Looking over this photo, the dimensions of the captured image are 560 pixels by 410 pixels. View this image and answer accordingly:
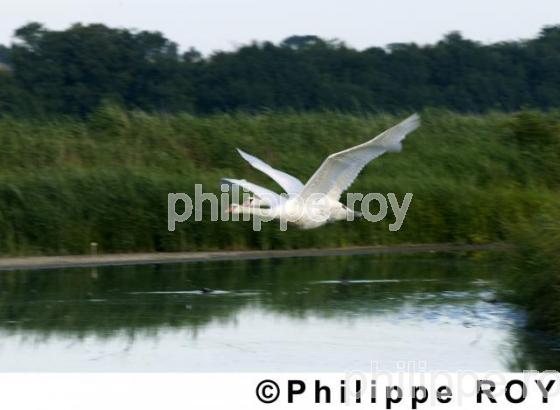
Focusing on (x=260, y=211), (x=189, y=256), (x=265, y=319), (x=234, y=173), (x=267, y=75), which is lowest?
(x=265, y=319)

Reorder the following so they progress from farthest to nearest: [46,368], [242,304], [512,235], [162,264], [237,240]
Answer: [237,240] < [162,264] < [242,304] < [512,235] < [46,368]

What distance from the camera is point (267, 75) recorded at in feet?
140

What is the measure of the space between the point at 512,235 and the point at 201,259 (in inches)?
263

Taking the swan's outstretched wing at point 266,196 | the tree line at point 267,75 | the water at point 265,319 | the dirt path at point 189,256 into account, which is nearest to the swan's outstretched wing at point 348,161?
the swan's outstretched wing at point 266,196

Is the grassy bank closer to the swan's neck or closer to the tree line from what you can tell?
the swan's neck

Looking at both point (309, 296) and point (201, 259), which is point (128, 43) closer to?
point (201, 259)

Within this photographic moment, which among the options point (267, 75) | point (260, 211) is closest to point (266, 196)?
point (260, 211)

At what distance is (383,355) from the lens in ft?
42.0

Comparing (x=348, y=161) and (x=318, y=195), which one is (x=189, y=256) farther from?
(x=348, y=161)

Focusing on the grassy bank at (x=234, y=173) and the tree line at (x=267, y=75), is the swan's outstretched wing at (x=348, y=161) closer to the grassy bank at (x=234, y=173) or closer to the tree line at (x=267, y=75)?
the grassy bank at (x=234, y=173)

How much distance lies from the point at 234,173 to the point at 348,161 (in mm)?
9812

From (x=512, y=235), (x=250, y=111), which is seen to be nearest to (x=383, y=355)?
(x=512, y=235)

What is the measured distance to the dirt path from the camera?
19875 mm

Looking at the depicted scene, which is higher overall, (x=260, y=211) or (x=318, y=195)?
(x=318, y=195)
